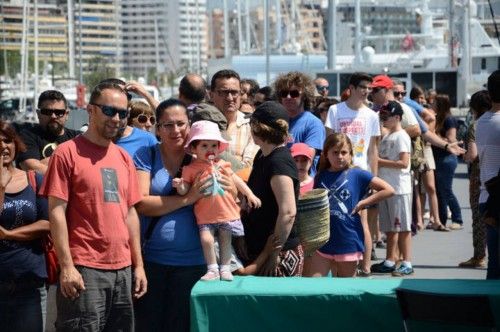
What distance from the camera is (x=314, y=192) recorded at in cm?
810

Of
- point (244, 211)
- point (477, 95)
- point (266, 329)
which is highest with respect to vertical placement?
point (477, 95)

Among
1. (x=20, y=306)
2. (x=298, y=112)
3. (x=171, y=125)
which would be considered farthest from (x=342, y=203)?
(x=20, y=306)

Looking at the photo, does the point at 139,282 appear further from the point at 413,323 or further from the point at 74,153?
the point at 413,323

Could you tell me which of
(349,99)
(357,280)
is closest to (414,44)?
(349,99)

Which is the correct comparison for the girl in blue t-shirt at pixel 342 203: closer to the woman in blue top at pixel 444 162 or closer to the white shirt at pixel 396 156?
the white shirt at pixel 396 156

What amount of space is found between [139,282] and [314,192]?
5.92ft

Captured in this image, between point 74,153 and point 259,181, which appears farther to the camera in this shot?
point 259,181

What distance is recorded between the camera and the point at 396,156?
12211 mm

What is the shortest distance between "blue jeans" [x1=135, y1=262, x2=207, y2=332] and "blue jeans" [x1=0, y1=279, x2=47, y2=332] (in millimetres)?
605

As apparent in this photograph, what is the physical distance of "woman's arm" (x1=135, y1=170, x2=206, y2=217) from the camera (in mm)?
6902

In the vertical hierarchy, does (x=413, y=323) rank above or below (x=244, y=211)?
below

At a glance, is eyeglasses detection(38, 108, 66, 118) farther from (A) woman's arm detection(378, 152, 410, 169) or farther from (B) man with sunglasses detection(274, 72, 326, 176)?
(A) woman's arm detection(378, 152, 410, 169)

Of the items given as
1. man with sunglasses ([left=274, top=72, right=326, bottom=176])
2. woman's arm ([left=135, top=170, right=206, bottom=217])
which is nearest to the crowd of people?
woman's arm ([left=135, top=170, right=206, bottom=217])

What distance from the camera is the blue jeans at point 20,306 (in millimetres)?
6945
